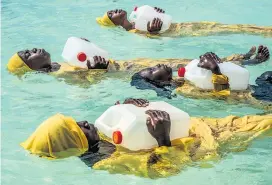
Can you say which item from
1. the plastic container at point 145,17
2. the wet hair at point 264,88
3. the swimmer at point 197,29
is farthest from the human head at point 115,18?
the wet hair at point 264,88

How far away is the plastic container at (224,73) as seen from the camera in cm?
477

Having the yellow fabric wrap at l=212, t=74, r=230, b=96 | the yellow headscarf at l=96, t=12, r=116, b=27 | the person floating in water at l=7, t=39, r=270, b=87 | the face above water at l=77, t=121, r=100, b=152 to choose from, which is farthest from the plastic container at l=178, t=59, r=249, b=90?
the yellow headscarf at l=96, t=12, r=116, b=27

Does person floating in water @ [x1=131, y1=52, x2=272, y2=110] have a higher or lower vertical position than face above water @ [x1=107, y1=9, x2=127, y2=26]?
lower

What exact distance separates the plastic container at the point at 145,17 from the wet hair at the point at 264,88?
2.14 metres

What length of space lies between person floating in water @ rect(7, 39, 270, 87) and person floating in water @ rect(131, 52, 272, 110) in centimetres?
38

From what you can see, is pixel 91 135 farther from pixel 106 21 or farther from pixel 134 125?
pixel 106 21

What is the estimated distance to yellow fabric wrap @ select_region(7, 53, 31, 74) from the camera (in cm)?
555

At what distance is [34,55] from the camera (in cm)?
551

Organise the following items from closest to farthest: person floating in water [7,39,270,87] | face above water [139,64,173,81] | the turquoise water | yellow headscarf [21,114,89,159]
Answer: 1. yellow headscarf [21,114,89,159]
2. the turquoise water
3. face above water [139,64,173,81]
4. person floating in water [7,39,270,87]

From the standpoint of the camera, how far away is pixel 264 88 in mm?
Result: 4891

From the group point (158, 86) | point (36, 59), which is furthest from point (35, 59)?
point (158, 86)

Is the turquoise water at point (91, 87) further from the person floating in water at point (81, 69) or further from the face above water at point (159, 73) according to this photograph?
the face above water at point (159, 73)

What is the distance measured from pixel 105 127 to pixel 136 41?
3.45 m

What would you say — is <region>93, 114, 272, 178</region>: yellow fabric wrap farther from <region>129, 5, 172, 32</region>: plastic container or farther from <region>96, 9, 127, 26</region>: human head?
<region>96, 9, 127, 26</region>: human head
